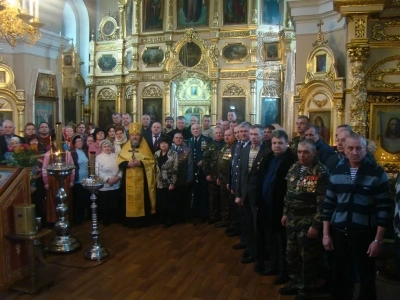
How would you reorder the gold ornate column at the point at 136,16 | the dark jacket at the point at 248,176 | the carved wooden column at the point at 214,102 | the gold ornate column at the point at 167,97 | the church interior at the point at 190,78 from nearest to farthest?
the church interior at the point at 190,78
the dark jacket at the point at 248,176
the carved wooden column at the point at 214,102
the gold ornate column at the point at 167,97
the gold ornate column at the point at 136,16

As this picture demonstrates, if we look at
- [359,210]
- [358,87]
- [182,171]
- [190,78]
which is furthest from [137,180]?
[190,78]

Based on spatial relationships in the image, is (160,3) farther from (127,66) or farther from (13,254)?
(13,254)

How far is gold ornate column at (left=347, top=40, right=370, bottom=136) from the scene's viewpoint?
536 cm

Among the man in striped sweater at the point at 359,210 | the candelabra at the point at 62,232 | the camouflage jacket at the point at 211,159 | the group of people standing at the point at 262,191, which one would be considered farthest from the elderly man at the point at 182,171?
the man in striped sweater at the point at 359,210

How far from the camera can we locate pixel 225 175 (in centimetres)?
546

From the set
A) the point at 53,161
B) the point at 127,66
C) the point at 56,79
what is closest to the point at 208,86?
the point at 127,66

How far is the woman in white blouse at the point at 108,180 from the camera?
18.1ft

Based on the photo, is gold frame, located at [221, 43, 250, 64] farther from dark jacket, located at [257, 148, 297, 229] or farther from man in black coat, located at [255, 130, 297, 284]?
dark jacket, located at [257, 148, 297, 229]

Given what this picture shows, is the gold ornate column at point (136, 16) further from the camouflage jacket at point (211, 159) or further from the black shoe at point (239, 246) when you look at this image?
the black shoe at point (239, 246)

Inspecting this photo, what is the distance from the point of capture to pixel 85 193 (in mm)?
5855

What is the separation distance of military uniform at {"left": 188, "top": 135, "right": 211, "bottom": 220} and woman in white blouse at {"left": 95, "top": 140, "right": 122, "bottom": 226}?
1.22m

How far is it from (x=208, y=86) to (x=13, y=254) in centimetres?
938

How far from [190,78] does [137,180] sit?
7351 millimetres

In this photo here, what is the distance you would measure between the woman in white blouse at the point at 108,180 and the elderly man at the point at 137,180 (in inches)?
4.4
